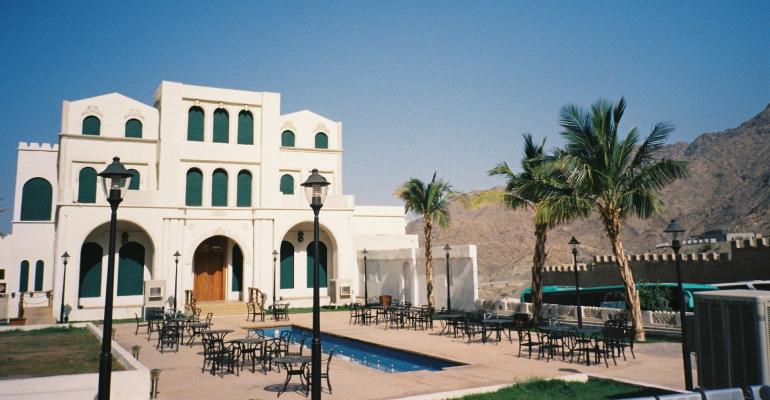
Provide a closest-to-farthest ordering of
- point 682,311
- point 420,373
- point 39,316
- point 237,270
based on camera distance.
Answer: point 682,311, point 420,373, point 39,316, point 237,270

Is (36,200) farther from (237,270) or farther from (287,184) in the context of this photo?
(287,184)

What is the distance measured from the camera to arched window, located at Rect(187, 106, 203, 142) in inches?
1109

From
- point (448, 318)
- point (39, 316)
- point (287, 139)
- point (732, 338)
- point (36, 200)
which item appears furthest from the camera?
point (36, 200)

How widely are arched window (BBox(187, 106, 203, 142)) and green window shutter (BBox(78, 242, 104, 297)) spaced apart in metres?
7.38

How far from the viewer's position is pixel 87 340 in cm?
1712

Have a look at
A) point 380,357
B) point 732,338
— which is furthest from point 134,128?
point 732,338

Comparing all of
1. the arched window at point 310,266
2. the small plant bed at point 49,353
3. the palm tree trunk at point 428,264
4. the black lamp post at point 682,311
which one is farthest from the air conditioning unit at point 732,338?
the arched window at point 310,266

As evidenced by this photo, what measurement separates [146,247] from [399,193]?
44.5ft

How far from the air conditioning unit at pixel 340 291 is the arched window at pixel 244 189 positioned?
6.63 m

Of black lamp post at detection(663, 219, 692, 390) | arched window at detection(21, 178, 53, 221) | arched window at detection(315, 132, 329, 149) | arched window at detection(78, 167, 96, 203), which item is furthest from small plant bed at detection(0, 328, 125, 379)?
arched window at detection(315, 132, 329, 149)

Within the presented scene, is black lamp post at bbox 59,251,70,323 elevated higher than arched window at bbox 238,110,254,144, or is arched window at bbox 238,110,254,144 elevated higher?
arched window at bbox 238,110,254,144

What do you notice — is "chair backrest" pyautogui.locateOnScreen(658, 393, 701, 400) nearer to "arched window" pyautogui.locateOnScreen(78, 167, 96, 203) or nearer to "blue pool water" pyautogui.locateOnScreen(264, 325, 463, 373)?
"blue pool water" pyautogui.locateOnScreen(264, 325, 463, 373)

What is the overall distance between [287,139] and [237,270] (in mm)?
8447

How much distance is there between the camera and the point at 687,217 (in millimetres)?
67688
